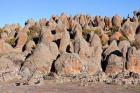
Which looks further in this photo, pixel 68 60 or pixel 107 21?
pixel 107 21

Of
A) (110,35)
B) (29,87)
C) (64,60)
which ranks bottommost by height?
(29,87)

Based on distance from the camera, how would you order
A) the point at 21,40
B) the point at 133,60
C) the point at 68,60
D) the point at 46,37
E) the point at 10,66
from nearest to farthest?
the point at 68,60
the point at 10,66
the point at 133,60
the point at 46,37
the point at 21,40

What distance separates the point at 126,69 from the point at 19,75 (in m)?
15.5

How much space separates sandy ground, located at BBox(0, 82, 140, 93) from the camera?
4066 centimetres

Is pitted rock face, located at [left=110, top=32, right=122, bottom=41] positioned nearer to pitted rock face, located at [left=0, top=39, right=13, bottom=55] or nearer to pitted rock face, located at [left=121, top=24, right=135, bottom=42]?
pitted rock face, located at [left=121, top=24, right=135, bottom=42]

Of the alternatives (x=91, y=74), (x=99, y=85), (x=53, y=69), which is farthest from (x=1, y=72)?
(x=99, y=85)

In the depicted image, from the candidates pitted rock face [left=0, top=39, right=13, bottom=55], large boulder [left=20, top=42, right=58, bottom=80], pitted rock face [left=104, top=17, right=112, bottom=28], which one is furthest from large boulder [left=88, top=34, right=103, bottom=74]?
pitted rock face [left=104, top=17, right=112, bottom=28]

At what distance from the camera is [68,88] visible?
43.6 meters

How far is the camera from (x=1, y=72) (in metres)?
56.6

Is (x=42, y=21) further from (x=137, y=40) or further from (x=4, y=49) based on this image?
(x=4, y=49)

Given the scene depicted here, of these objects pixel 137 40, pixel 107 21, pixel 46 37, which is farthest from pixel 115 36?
pixel 107 21

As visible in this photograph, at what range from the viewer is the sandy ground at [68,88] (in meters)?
40.7

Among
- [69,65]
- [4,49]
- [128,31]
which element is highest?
[128,31]

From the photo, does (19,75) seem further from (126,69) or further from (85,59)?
(126,69)
